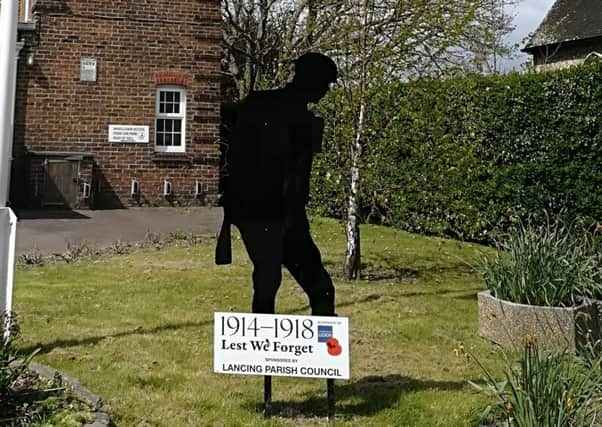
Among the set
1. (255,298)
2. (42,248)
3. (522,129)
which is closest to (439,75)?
(522,129)

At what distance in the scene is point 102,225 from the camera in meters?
12.5

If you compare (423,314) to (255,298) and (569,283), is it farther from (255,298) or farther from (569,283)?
(255,298)

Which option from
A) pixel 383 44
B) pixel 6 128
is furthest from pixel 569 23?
pixel 6 128

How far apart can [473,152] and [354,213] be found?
3645 mm

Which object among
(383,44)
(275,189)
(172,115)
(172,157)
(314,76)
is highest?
(172,115)

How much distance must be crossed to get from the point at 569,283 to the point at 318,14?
487cm

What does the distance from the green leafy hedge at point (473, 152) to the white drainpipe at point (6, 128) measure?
404 centimetres

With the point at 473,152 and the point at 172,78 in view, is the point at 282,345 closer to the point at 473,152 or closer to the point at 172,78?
the point at 473,152

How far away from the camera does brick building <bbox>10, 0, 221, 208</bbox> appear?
47.9 feet

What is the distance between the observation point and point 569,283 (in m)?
5.70

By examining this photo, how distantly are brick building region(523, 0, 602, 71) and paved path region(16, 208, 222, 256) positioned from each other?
15870mm

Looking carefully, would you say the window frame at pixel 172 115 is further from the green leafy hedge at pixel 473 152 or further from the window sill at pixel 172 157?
the green leafy hedge at pixel 473 152

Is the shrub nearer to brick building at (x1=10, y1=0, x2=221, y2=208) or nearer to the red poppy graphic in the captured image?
the red poppy graphic

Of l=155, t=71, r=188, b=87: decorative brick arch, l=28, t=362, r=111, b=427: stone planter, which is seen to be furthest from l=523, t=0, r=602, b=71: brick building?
l=28, t=362, r=111, b=427: stone planter
